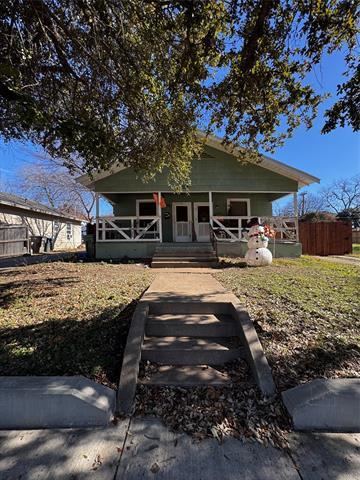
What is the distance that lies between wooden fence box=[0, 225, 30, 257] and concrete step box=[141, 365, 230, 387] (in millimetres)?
15899

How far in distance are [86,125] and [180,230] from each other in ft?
30.2

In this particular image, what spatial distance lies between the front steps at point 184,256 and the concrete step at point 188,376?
674 cm

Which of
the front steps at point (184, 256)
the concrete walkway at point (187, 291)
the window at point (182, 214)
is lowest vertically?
the concrete walkway at point (187, 291)

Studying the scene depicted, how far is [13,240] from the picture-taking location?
1647cm

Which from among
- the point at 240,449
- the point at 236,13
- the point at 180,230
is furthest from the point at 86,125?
the point at 180,230

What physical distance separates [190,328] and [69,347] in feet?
5.01

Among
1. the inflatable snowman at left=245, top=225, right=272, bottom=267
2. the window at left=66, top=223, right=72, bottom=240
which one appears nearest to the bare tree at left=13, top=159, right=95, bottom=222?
the window at left=66, top=223, right=72, bottom=240

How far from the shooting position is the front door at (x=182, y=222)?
14.7 metres

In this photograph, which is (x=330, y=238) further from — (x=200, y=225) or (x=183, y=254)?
(x=183, y=254)

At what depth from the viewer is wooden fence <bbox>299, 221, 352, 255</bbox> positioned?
1727 cm

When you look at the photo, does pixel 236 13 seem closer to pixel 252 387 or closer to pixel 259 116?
pixel 259 116

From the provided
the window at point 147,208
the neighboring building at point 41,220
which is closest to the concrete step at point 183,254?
the window at point 147,208

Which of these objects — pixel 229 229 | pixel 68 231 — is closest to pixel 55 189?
pixel 68 231

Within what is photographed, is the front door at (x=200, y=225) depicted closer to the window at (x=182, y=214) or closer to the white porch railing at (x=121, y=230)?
the window at (x=182, y=214)
